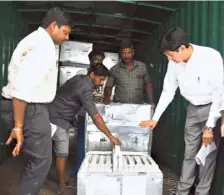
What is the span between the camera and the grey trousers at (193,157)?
3.13 metres

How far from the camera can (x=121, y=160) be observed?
2.98 metres

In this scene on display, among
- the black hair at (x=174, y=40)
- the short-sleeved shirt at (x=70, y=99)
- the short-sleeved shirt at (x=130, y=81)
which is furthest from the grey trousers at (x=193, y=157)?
the short-sleeved shirt at (x=130, y=81)

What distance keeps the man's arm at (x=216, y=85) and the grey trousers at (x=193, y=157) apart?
0.26 m

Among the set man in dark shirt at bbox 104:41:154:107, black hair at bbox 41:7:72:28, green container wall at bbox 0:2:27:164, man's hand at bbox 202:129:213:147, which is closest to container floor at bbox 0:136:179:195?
green container wall at bbox 0:2:27:164

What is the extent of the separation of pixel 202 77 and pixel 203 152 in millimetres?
671

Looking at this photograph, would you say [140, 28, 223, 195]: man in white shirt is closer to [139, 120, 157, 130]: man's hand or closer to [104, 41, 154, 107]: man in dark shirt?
[139, 120, 157, 130]: man's hand

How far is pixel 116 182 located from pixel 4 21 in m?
3.17

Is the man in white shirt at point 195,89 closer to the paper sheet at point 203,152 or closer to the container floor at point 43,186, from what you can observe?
the paper sheet at point 203,152

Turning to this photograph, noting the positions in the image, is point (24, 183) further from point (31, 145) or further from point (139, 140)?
point (139, 140)

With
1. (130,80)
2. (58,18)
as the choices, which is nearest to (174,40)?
(58,18)

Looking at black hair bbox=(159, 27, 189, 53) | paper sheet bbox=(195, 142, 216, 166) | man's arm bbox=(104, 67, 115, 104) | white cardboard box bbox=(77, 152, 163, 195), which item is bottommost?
white cardboard box bbox=(77, 152, 163, 195)

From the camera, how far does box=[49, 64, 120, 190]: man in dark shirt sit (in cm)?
348

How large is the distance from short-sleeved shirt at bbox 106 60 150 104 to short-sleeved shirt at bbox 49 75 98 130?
40.9 inches

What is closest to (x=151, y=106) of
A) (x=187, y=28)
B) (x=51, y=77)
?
(x=187, y=28)
